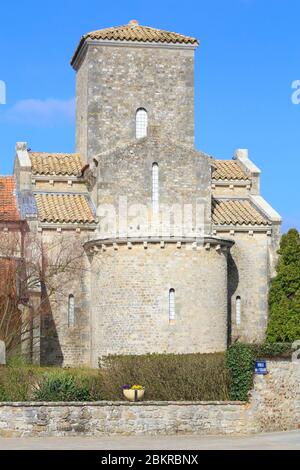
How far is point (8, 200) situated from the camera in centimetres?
4700

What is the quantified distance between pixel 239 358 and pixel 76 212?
15094mm

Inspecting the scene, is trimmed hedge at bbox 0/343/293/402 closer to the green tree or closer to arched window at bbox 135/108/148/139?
the green tree

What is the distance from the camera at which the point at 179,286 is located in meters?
41.5

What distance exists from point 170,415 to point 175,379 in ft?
7.24

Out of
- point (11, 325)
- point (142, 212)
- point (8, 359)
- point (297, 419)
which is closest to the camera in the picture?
point (297, 419)

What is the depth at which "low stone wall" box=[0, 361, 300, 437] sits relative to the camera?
29.6 metres

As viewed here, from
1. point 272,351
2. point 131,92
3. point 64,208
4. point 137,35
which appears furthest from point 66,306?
point 137,35

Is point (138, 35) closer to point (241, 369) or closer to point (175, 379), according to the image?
point (175, 379)

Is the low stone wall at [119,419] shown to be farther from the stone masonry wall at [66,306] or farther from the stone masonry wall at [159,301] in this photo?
the stone masonry wall at [66,306]

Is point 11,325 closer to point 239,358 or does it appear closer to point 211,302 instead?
point 211,302

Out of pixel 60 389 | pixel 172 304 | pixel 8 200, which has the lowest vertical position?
pixel 60 389

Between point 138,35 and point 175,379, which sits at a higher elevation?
point 138,35

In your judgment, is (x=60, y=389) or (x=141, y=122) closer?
(x=60, y=389)

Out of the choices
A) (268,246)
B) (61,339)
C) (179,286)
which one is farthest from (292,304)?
(61,339)
